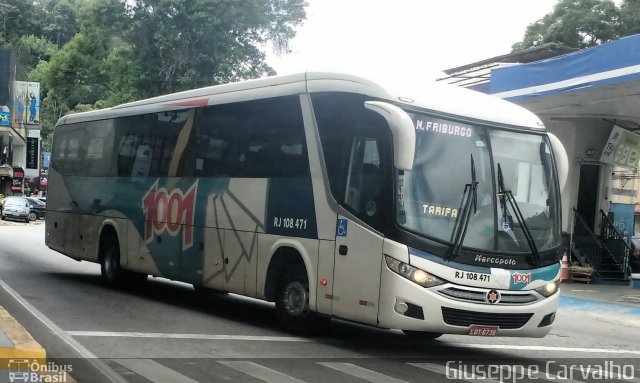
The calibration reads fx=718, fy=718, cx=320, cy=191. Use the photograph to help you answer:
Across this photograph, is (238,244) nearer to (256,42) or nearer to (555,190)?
(555,190)

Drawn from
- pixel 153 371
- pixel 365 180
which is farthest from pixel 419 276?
pixel 153 371

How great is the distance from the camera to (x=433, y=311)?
7.99 metres

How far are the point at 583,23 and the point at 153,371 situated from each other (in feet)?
143

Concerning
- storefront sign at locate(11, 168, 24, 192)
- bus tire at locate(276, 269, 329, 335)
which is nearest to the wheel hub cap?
bus tire at locate(276, 269, 329, 335)

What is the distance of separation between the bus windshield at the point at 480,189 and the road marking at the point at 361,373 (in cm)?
166

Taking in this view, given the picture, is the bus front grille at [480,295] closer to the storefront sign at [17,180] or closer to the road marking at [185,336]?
the road marking at [185,336]

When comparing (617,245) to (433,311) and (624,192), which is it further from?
(433,311)

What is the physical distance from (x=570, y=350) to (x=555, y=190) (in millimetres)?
2734

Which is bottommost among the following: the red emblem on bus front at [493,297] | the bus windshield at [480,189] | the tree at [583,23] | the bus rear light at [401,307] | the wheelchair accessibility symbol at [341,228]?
the bus rear light at [401,307]

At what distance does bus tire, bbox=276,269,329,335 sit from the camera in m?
9.49

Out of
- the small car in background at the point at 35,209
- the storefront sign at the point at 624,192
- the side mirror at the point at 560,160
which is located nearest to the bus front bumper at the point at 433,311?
the side mirror at the point at 560,160

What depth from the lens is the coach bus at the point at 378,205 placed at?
813 cm

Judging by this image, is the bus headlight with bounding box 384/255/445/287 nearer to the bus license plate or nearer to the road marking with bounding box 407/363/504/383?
the bus license plate

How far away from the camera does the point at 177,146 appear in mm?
12570
